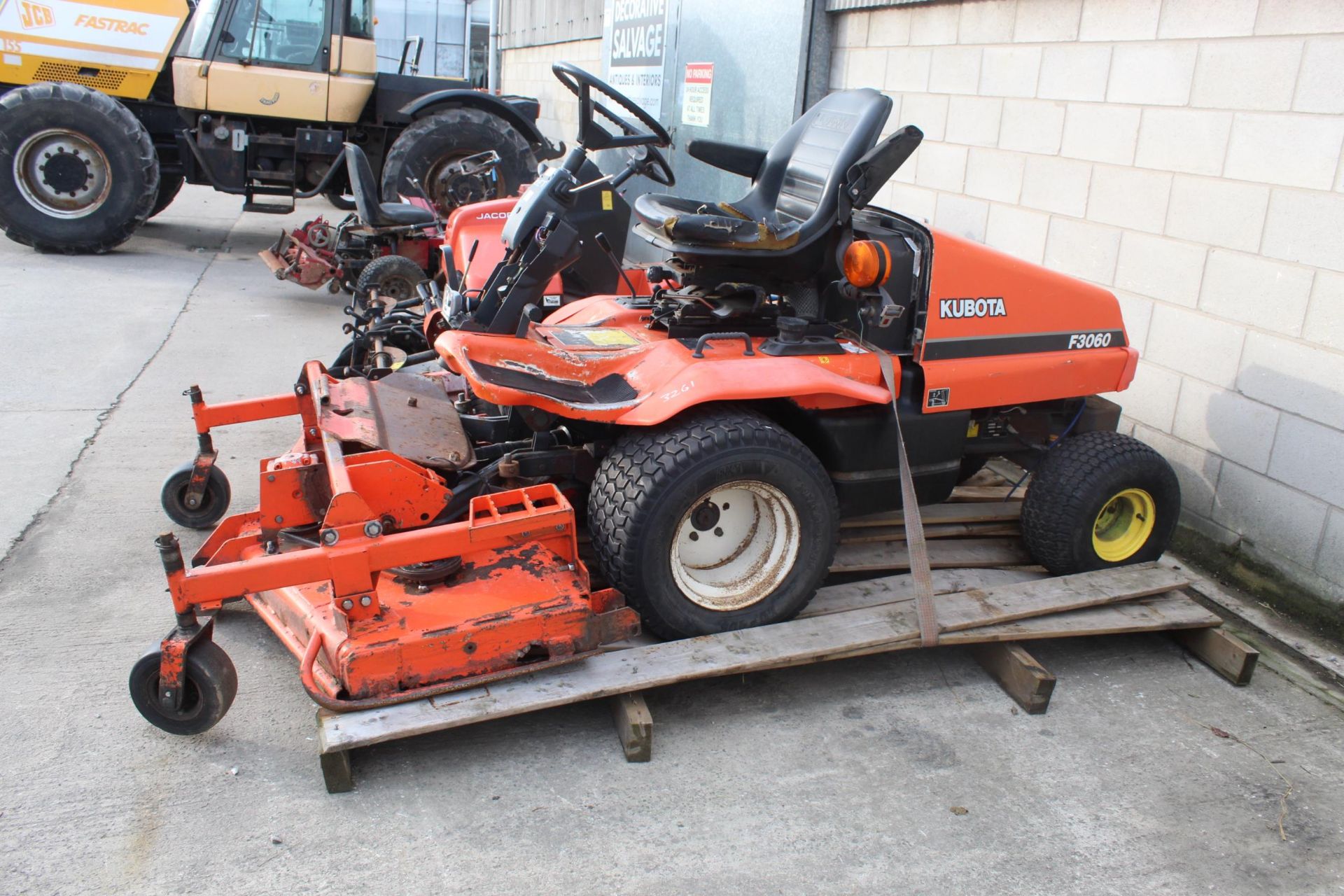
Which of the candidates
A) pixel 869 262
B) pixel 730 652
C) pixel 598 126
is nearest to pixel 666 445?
pixel 730 652

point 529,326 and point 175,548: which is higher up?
point 529,326

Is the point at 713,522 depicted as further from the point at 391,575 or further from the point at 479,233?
the point at 479,233

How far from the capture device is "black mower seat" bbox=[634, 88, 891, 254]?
3600mm

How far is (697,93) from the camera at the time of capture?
859 cm

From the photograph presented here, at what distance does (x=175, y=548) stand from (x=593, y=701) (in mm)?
1251

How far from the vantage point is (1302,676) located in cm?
359

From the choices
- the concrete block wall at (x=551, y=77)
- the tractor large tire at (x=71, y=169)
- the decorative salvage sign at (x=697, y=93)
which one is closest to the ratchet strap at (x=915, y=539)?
the decorative salvage sign at (x=697, y=93)

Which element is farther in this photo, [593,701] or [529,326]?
[529,326]

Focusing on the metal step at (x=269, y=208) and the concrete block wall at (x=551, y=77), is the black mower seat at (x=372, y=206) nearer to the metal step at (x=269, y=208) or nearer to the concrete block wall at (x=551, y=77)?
the metal step at (x=269, y=208)

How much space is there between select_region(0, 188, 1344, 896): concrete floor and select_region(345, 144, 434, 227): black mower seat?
339 centimetres

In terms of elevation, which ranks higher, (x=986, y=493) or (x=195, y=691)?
(x=986, y=493)

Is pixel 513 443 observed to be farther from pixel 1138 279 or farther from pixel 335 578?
pixel 1138 279

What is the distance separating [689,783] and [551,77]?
12952 mm

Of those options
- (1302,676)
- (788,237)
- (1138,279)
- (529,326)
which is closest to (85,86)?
(529,326)
